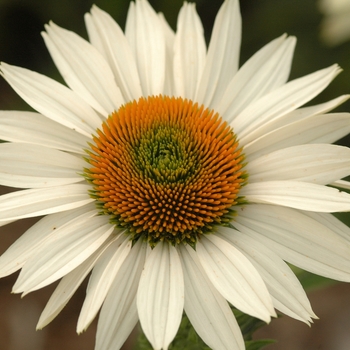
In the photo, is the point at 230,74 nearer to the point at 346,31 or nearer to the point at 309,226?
the point at 309,226

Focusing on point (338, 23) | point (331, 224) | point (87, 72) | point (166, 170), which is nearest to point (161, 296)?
point (166, 170)

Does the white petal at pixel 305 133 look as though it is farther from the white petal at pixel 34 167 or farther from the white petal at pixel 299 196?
the white petal at pixel 34 167

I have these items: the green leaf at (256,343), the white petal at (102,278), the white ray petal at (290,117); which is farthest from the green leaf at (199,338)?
the white ray petal at (290,117)

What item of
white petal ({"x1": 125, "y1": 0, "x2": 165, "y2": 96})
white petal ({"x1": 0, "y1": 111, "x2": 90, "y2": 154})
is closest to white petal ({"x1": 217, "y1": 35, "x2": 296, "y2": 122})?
white petal ({"x1": 125, "y1": 0, "x2": 165, "y2": 96})

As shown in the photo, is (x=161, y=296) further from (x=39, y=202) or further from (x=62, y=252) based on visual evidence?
(x=39, y=202)

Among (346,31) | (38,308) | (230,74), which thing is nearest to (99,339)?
(230,74)
